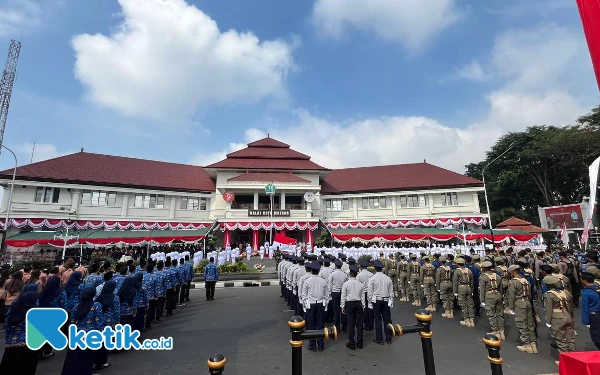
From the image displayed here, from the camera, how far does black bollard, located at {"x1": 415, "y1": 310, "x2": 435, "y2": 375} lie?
283 cm

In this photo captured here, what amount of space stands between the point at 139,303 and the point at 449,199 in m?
31.8

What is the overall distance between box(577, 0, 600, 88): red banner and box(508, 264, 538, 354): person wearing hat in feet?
16.0

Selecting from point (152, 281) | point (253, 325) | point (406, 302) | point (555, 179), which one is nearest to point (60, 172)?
point (152, 281)

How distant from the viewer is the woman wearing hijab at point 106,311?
16.4 feet

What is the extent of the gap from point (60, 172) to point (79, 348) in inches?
1142

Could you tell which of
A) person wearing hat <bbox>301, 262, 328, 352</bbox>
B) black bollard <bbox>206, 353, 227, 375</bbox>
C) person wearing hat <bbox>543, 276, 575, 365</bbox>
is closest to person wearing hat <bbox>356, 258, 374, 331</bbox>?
person wearing hat <bbox>301, 262, 328, 352</bbox>

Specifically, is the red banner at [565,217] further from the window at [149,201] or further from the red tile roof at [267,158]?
the window at [149,201]

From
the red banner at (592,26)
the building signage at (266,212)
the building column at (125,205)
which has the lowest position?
the red banner at (592,26)

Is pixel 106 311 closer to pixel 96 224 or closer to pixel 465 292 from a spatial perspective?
pixel 465 292

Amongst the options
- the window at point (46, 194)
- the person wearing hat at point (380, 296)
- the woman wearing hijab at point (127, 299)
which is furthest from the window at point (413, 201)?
the window at point (46, 194)

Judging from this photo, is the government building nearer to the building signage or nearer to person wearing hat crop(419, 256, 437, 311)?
the building signage

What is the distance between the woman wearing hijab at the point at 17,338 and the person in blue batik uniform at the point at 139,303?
2.01 metres

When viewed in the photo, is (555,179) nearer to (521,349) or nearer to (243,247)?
(243,247)

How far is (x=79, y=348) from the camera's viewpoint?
14.6 ft
